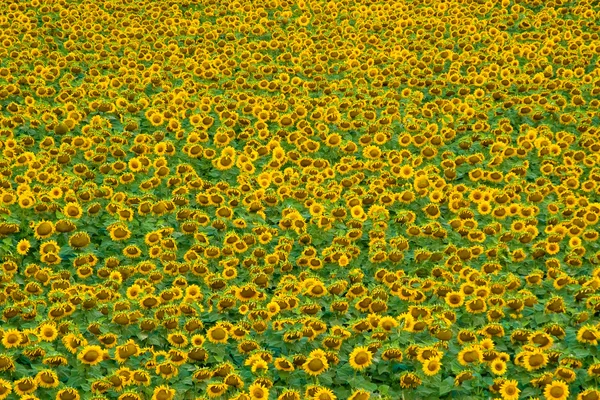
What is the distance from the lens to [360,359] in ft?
20.1

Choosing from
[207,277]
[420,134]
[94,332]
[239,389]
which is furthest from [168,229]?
[420,134]

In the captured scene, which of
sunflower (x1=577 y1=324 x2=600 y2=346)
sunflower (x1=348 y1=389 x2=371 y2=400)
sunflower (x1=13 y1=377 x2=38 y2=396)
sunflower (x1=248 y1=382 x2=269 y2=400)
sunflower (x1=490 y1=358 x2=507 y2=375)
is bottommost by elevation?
sunflower (x1=13 y1=377 x2=38 y2=396)

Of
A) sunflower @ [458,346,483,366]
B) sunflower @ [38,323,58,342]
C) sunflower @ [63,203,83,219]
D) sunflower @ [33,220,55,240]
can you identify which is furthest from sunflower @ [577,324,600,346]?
sunflower @ [33,220,55,240]

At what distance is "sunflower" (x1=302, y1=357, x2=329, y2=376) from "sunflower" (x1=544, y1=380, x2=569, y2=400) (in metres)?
1.81

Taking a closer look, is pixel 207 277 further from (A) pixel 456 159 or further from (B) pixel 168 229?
(A) pixel 456 159

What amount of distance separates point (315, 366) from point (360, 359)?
0.39 metres

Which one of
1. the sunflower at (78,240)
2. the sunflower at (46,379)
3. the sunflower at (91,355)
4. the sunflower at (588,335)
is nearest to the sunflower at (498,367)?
the sunflower at (588,335)

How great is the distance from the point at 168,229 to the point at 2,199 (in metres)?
2.05

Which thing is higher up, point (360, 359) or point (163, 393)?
point (360, 359)

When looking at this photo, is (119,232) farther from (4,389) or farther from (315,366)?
(315,366)

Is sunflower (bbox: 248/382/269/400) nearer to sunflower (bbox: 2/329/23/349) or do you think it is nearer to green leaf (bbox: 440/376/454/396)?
green leaf (bbox: 440/376/454/396)

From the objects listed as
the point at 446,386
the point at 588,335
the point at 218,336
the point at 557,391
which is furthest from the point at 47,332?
the point at 588,335

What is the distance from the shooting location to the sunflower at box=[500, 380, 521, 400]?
5.78 metres

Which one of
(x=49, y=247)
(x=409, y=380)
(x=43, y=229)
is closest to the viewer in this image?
(x=409, y=380)
